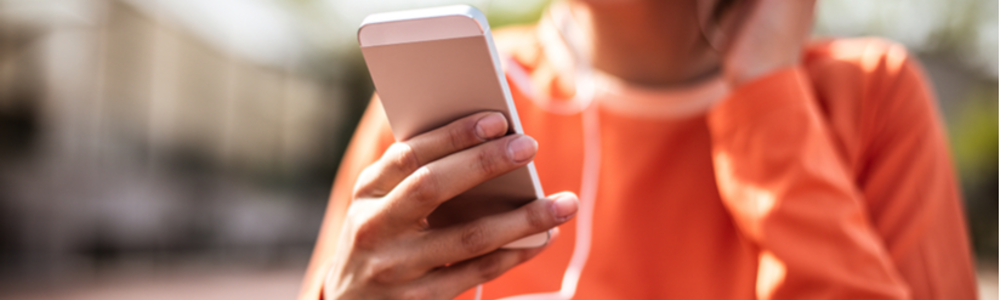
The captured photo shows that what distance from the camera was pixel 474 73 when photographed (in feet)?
2.62

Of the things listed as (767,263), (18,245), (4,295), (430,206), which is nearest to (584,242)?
(767,263)

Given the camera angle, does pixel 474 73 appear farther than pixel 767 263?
No

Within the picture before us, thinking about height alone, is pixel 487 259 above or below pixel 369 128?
below

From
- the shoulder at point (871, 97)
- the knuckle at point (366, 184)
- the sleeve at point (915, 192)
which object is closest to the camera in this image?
the knuckle at point (366, 184)

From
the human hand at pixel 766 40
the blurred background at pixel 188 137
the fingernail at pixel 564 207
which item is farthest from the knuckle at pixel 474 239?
the blurred background at pixel 188 137

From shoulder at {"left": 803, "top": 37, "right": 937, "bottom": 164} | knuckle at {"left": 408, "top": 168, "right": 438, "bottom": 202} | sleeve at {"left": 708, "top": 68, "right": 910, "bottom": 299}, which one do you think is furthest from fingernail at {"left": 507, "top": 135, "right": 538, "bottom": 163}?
shoulder at {"left": 803, "top": 37, "right": 937, "bottom": 164}

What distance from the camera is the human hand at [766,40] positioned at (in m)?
1.16

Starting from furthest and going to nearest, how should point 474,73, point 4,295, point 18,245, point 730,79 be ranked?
point 18,245, point 4,295, point 730,79, point 474,73

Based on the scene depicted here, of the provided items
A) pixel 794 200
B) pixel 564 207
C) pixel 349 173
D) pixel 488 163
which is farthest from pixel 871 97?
pixel 349 173

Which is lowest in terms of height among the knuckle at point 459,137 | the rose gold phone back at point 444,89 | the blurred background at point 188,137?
the blurred background at point 188,137

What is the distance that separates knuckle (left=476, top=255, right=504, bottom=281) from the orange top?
0.31m

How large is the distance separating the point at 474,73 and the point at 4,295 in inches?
304

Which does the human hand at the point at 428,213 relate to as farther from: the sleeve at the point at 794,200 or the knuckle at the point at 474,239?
the sleeve at the point at 794,200

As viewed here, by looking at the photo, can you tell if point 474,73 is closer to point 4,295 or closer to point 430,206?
point 430,206
